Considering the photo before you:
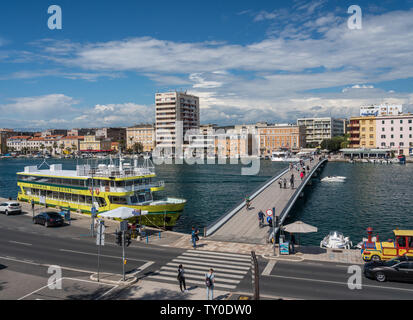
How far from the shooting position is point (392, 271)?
19219mm

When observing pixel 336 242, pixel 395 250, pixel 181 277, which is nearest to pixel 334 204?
pixel 336 242

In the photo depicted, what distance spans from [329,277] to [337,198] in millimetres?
44900

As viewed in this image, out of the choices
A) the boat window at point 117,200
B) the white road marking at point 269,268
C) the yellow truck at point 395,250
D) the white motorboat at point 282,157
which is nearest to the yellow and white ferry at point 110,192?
the boat window at point 117,200

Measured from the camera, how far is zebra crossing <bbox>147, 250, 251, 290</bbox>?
65.4ft

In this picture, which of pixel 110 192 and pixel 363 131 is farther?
pixel 363 131

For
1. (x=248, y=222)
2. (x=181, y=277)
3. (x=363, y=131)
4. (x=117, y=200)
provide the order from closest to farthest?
(x=181, y=277) < (x=248, y=222) < (x=117, y=200) < (x=363, y=131)

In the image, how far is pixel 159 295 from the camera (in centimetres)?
1775

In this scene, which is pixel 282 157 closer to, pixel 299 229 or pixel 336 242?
pixel 336 242

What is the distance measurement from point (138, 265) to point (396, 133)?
15283cm

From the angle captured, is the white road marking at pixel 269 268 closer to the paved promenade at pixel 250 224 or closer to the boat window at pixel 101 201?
the paved promenade at pixel 250 224

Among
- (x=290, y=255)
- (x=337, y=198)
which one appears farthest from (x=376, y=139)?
(x=290, y=255)

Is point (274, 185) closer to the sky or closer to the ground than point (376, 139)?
closer to the ground

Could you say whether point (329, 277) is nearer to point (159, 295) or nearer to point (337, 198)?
point (159, 295)

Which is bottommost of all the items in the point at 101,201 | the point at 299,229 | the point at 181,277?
the point at 181,277
